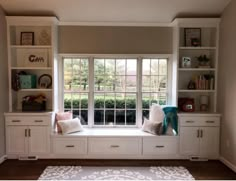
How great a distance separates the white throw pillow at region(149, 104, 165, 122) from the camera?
14.9 feet

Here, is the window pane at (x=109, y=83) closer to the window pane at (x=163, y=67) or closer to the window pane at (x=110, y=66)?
the window pane at (x=110, y=66)

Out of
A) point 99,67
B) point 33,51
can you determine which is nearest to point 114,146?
point 99,67

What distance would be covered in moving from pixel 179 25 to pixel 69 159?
10.3 feet

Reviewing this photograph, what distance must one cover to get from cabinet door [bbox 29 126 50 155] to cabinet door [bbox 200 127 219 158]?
9.14ft

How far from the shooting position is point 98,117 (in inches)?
195

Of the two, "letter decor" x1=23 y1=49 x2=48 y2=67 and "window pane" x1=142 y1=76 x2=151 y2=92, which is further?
"window pane" x1=142 y1=76 x2=151 y2=92

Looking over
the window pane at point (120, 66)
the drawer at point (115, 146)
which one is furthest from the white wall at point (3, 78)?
the window pane at point (120, 66)

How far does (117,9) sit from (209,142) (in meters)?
2.90

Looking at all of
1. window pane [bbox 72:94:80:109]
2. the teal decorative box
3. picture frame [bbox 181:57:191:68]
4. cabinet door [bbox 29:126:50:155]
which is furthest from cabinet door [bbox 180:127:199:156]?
the teal decorative box

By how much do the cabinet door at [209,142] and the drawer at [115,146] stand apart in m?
1.15

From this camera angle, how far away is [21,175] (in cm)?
367

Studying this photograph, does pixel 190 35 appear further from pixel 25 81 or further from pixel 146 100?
pixel 25 81

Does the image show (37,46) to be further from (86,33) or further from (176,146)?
(176,146)

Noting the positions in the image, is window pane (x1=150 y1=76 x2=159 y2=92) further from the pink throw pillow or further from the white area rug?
the pink throw pillow
